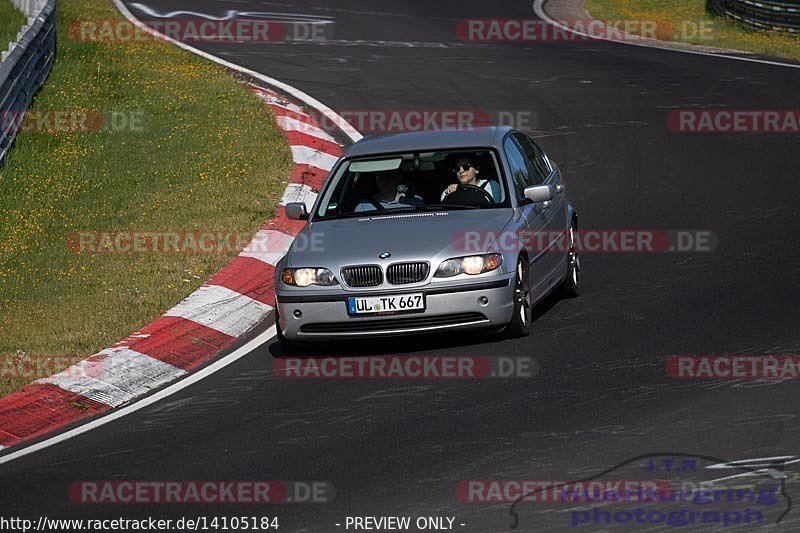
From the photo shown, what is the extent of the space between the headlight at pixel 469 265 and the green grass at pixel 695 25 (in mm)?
15048

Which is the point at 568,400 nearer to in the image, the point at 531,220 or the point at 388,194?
the point at 531,220

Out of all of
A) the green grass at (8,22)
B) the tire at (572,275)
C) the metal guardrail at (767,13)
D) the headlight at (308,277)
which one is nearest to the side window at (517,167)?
the tire at (572,275)

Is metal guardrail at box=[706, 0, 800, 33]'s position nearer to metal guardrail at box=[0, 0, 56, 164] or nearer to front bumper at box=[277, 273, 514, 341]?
metal guardrail at box=[0, 0, 56, 164]

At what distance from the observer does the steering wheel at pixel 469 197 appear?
10938mm

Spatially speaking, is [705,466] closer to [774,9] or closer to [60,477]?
[60,477]

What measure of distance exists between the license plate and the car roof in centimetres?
169

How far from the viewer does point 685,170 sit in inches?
639

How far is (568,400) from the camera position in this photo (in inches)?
338

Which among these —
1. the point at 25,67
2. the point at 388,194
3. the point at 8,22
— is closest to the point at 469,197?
the point at 388,194

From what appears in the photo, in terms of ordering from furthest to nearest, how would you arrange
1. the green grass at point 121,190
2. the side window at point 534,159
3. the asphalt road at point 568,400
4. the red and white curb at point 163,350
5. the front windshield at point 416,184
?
the side window at point 534,159 → the green grass at point 121,190 → the front windshield at point 416,184 → the red and white curb at point 163,350 → the asphalt road at point 568,400

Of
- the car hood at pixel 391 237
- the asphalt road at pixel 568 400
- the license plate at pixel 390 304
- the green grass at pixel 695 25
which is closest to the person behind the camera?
the asphalt road at pixel 568 400

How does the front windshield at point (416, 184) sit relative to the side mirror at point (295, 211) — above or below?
above

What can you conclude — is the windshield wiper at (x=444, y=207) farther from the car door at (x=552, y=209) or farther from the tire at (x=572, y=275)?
the tire at (x=572, y=275)

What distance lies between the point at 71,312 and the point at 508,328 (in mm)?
3578
